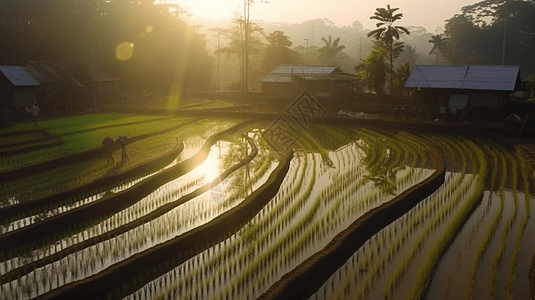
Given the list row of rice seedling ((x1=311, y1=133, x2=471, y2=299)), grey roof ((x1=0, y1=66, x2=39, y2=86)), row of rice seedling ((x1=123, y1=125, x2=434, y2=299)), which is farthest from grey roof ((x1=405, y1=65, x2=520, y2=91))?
grey roof ((x1=0, y1=66, x2=39, y2=86))

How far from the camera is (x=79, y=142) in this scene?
17859 millimetres

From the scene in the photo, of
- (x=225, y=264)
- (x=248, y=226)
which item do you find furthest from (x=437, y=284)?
(x=248, y=226)

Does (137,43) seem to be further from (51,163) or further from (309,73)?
(51,163)

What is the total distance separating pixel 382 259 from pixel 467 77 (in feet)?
69.5

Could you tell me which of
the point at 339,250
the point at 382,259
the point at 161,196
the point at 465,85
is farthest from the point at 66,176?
the point at 465,85

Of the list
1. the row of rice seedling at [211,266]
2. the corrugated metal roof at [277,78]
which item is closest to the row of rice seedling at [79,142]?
the row of rice seedling at [211,266]

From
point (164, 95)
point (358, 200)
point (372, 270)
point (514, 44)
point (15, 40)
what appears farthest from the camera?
point (514, 44)

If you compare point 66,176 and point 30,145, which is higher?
point 30,145

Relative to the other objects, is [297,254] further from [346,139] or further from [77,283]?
[346,139]

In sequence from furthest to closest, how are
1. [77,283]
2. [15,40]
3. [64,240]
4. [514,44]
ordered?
[514,44]
[15,40]
[64,240]
[77,283]

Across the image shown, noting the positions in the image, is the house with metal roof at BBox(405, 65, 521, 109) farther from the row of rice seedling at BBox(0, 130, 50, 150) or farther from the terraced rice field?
the row of rice seedling at BBox(0, 130, 50, 150)

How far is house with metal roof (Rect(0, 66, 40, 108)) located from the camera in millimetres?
26328

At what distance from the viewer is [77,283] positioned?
651cm

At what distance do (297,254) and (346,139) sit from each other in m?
12.8
